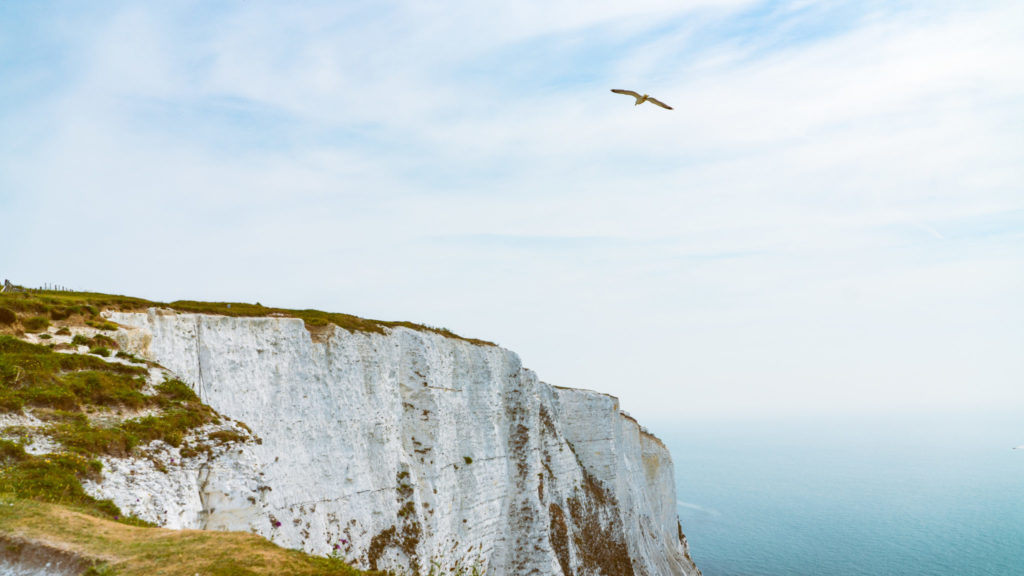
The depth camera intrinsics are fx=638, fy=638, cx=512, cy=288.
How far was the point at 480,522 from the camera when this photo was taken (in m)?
31.4

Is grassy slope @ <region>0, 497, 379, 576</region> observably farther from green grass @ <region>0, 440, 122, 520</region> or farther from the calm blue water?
the calm blue water

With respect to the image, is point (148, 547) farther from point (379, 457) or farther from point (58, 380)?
point (379, 457)

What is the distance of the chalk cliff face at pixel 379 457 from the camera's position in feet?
56.0

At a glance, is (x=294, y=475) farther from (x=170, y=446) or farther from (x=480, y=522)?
(x=480, y=522)

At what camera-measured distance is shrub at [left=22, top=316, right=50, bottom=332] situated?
16891 mm

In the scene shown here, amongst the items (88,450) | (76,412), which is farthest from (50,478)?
(76,412)

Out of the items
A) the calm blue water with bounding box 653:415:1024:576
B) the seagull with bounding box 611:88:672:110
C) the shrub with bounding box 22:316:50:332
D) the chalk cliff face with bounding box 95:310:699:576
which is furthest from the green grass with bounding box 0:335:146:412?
the calm blue water with bounding box 653:415:1024:576

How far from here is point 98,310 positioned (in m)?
19.2

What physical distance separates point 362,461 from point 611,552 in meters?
25.1

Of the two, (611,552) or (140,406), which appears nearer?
(140,406)

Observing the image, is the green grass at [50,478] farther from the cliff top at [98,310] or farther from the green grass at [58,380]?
the cliff top at [98,310]

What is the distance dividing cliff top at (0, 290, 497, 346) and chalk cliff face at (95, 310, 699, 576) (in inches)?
30.7

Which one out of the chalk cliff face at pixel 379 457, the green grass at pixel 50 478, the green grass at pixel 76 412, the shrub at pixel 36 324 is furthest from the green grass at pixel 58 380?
the chalk cliff face at pixel 379 457

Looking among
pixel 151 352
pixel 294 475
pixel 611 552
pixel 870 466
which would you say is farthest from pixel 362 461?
pixel 870 466
